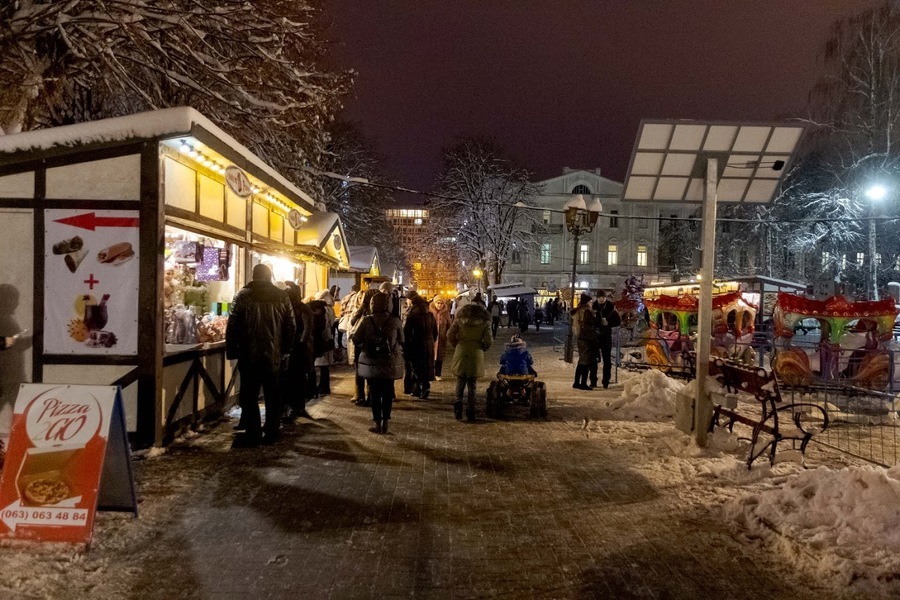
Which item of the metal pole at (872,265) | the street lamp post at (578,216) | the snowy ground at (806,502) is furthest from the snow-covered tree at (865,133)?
the snowy ground at (806,502)

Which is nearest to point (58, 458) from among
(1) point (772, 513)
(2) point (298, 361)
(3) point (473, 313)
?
(2) point (298, 361)

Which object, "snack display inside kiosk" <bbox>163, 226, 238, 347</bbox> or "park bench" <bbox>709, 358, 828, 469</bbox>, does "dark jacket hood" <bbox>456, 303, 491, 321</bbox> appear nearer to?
"park bench" <bbox>709, 358, 828, 469</bbox>

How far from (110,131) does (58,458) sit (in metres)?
3.57

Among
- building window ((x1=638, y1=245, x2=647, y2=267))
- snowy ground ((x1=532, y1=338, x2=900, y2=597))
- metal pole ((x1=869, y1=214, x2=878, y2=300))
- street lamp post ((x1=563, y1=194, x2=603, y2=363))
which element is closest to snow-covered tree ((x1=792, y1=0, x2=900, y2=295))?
metal pole ((x1=869, y1=214, x2=878, y2=300))

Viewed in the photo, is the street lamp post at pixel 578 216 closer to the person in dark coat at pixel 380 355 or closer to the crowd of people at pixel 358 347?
the crowd of people at pixel 358 347

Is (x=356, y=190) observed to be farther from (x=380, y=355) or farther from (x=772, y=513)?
(x=772, y=513)

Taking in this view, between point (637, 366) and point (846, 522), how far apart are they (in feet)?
33.4

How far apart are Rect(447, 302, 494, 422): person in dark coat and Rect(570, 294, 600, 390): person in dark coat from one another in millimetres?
3178

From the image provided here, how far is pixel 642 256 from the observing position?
6575 centimetres

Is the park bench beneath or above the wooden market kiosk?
beneath

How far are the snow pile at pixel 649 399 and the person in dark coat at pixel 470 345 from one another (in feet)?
7.71

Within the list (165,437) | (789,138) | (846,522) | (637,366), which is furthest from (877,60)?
(165,437)

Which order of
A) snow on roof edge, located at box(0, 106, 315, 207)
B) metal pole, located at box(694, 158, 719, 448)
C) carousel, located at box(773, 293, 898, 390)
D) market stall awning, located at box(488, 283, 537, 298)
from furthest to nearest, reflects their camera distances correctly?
market stall awning, located at box(488, 283, 537, 298), carousel, located at box(773, 293, 898, 390), metal pole, located at box(694, 158, 719, 448), snow on roof edge, located at box(0, 106, 315, 207)

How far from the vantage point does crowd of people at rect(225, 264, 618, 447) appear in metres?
7.17
